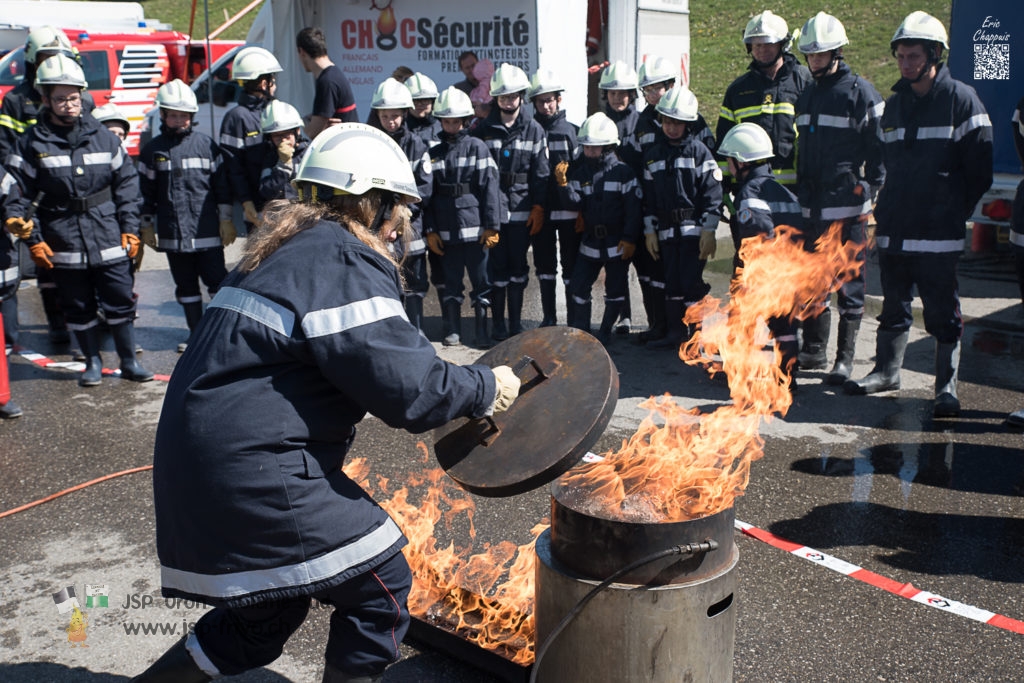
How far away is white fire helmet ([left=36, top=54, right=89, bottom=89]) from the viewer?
6855 mm

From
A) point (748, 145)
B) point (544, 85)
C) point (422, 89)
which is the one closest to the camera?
point (748, 145)

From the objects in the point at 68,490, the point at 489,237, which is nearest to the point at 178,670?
the point at 68,490

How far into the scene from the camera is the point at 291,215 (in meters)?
2.99

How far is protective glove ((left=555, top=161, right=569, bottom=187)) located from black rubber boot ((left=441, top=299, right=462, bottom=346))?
4.59 feet

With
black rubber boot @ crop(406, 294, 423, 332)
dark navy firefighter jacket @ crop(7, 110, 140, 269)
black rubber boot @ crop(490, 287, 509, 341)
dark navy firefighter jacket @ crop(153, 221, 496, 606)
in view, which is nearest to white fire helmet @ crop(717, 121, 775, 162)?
black rubber boot @ crop(490, 287, 509, 341)

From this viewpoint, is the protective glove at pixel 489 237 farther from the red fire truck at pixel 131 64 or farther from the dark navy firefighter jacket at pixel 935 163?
the red fire truck at pixel 131 64

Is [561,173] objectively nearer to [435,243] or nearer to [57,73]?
[435,243]

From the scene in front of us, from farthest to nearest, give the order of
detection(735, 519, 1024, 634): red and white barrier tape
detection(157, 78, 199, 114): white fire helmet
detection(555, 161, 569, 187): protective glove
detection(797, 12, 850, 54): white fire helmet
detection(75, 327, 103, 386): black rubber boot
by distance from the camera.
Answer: detection(555, 161, 569, 187): protective glove → detection(157, 78, 199, 114): white fire helmet → detection(75, 327, 103, 386): black rubber boot → detection(797, 12, 850, 54): white fire helmet → detection(735, 519, 1024, 634): red and white barrier tape

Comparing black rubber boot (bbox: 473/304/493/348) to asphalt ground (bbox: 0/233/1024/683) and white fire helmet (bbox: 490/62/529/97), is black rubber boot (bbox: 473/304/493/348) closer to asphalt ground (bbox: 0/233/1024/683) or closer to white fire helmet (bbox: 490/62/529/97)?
asphalt ground (bbox: 0/233/1024/683)

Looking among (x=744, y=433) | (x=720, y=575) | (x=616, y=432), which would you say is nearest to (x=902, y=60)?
(x=616, y=432)

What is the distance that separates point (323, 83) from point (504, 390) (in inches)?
283

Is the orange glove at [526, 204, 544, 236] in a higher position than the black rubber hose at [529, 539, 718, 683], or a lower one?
higher

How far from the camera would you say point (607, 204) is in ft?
27.5

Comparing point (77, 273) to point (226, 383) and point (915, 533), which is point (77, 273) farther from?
point (915, 533)
